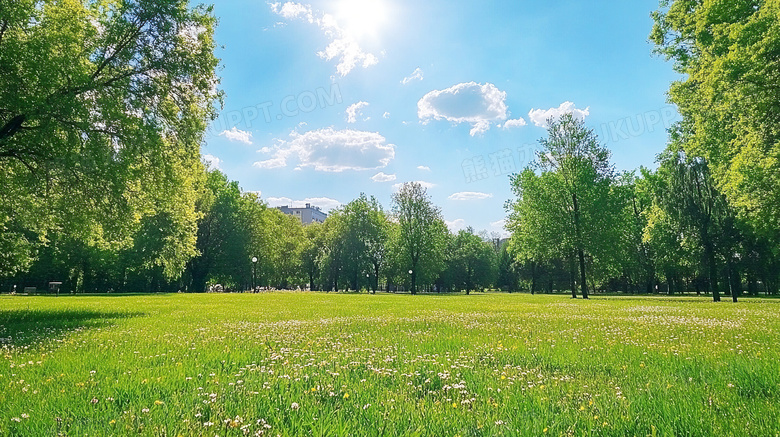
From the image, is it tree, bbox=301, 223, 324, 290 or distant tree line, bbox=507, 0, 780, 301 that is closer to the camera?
distant tree line, bbox=507, 0, 780, 301

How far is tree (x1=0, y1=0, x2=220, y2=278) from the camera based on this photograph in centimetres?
1423

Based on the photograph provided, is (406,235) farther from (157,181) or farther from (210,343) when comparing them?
(210,343)

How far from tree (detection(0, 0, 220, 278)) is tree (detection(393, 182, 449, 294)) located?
54.0 m

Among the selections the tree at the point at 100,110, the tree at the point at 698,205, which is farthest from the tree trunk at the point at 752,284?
the tree at the point at 100,110

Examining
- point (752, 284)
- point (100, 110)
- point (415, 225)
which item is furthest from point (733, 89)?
point (752, 284)

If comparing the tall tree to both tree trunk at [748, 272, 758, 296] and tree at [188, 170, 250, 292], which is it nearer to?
tree trunk at [748, 272, 758, 296]

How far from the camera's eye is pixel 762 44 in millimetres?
17000

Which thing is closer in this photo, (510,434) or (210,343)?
(510,434)

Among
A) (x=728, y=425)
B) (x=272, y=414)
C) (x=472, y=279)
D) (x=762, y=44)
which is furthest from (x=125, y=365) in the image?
(x=472, y=279)

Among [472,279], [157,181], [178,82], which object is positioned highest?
[178,82]

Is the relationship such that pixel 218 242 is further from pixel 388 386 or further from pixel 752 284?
pixel 752 284

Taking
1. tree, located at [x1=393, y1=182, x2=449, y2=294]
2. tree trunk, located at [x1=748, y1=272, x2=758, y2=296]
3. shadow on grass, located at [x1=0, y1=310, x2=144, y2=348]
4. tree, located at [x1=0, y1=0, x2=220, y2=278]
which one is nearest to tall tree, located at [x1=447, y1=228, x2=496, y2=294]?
tree, located at [x1=393, y1=182, x2=449, y2=294]

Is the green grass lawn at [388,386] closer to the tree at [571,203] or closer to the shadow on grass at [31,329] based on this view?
the shadow on grass at [31,329]

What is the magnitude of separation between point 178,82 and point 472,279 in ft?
307
